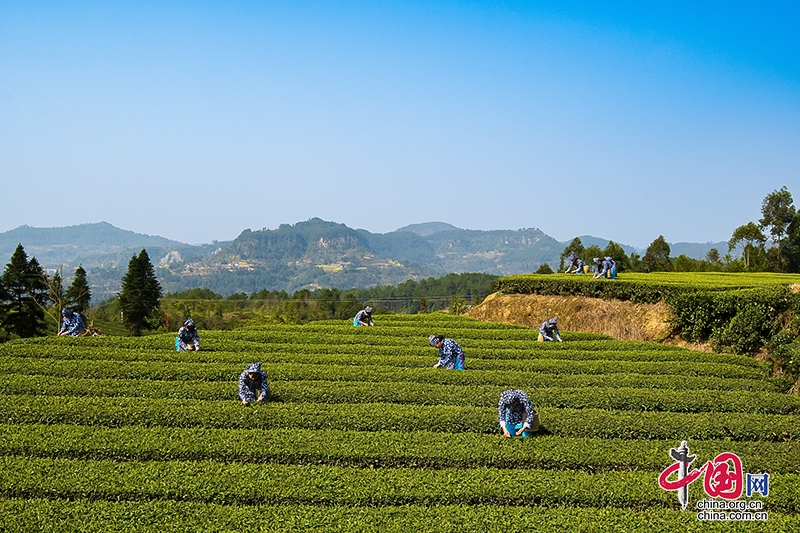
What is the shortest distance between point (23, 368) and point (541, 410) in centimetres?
1412

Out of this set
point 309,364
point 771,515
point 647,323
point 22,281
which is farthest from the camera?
point 22,281

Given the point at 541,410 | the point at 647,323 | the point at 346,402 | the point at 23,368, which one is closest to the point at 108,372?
the point at 23,368

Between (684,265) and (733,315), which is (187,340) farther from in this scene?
(684,265)

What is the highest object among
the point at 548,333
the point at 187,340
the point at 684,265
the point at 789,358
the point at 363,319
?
the point at 684,265

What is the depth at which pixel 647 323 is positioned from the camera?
23391mm

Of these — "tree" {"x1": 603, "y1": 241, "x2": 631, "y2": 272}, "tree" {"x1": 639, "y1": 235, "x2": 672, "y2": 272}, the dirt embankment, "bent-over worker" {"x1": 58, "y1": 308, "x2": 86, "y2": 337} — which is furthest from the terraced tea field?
"tree" {"x1": 639, "y1": 235, "x2": 672, "y2": 272}

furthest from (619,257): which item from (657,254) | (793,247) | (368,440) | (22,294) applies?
(22,294)

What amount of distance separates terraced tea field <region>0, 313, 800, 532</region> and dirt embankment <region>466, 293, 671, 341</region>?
422 centimetres

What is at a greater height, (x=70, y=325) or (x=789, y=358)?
(x=70, y=325)

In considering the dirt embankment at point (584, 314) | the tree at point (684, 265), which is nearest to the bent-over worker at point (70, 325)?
the dirt embankment at point (584, 314)

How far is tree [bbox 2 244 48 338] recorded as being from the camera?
43.7m

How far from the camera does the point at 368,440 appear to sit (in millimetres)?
11516

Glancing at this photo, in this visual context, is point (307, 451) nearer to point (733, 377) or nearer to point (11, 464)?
point (11, 464)

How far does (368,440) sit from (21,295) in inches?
1734
